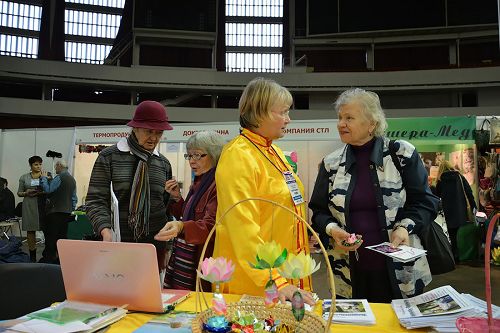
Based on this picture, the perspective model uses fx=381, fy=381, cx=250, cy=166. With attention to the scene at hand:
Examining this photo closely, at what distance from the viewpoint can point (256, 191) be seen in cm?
129

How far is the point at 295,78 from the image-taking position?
51.2 ft

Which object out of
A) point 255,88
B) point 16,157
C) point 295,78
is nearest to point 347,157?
point 255,88

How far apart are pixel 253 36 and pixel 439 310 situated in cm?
1828

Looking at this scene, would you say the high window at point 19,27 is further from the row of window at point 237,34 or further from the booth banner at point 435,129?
the booth banner at point 435,129

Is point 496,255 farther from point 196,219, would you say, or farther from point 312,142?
point 196,219

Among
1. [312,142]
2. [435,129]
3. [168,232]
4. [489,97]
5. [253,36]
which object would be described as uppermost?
[253,36]

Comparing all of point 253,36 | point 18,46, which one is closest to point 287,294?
point 253,36

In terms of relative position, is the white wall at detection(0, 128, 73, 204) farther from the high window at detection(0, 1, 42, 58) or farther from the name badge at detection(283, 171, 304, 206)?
the high window at detection(0, 1, 42, 58)

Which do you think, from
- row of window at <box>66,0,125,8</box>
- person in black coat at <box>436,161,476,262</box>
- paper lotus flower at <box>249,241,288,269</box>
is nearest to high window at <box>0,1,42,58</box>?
row of window at <box>66,0,125,8</box>

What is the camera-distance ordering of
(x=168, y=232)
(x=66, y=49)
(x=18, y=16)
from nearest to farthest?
(x=168, y=232) < (x=18, y=16) < (x=66, y=49)

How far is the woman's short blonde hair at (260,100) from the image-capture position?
141cm

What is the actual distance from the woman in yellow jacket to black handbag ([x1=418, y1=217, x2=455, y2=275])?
1.75 feet

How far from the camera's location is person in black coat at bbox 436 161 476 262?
4906 mm

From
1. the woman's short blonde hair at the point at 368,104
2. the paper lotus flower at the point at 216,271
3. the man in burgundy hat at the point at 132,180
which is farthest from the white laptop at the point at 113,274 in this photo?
the woman's short blonde hair at the point at 368,104
